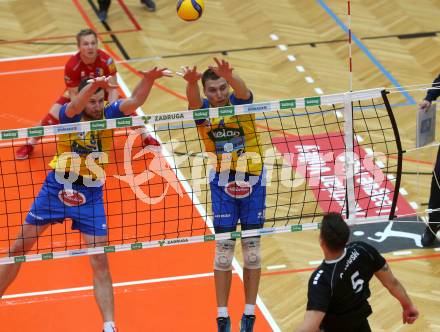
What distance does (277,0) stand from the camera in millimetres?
17828

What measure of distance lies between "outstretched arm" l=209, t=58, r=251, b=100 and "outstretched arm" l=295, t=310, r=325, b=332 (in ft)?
8.54

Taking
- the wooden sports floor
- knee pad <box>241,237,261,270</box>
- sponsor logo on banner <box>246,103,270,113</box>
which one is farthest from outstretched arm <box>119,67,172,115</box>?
the wooden sports floor

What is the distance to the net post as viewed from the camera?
9195mm

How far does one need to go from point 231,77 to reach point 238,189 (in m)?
1.07

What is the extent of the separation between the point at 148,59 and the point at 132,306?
20.6 feet

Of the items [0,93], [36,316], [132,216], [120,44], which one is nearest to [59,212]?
[36,316]

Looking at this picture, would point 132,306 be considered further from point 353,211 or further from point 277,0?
point 277,0

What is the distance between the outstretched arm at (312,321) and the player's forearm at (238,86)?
2609 mm

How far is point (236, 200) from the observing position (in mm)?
9359

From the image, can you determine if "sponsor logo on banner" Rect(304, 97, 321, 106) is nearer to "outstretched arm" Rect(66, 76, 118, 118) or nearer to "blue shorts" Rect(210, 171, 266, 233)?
"blue shorts" Rect(210, 171, 266, 233)

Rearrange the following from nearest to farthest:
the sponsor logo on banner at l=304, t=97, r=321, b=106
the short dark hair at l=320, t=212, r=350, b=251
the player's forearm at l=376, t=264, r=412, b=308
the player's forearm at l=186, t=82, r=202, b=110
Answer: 1. the short dark hair at l=320, t=212, r=350, b=251
2. the player's forearm at l=376, t=264, r=412, b=308
3. the sponsor logo on banner at l=304, t=97, r=321, b=106
4. the player's forearm at l=186, t=82, r=202, b=110

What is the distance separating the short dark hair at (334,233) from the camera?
24.2 ft

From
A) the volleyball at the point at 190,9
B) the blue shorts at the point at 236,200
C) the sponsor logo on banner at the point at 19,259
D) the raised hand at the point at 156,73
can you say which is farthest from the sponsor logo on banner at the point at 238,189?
the volleyball at the point at 190,9

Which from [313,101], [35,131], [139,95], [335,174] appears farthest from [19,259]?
[335,174]
